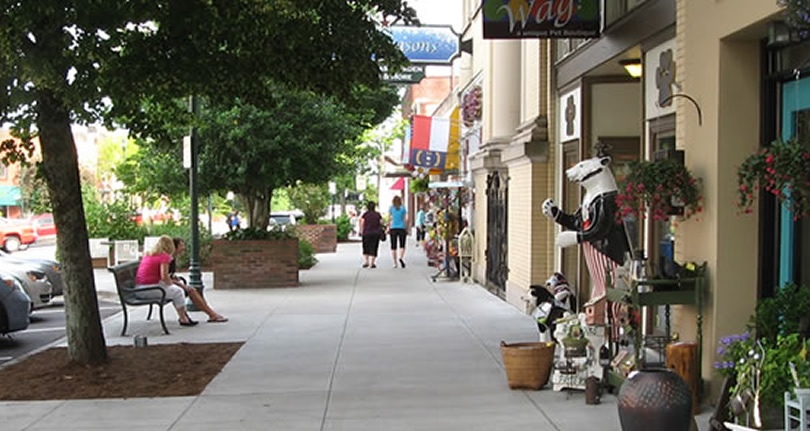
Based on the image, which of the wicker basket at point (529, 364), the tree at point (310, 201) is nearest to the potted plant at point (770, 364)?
the wicker basket at point (529, 364)

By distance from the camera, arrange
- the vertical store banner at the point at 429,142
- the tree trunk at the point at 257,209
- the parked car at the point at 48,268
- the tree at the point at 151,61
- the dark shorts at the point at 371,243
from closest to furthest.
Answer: the tree at the point at 151,61 < the parked car at the point at 48,268 < the tree trunk at the point at 257,209 < the vertical store banner at the point at 429,142 < the dark shorts at the point at 371,243

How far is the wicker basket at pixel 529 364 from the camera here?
7.36 meters

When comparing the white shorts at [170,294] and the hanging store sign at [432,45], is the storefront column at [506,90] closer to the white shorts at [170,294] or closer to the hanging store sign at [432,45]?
the hanging store sign at [432,45]

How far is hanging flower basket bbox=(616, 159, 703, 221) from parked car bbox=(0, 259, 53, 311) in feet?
34.6

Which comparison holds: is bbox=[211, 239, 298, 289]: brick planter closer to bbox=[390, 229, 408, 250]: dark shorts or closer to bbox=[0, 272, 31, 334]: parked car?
bbox=[390, 229, 408, 250]: dark shorts

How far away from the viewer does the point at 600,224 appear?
7.43 meters

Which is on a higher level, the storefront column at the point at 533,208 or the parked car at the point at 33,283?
the storefront column at the point at 533,208

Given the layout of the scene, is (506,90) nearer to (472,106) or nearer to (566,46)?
(566,46)

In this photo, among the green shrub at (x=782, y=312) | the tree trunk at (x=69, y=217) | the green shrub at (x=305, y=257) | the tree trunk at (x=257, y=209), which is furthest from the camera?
the green shrub at (x=305, y=257)

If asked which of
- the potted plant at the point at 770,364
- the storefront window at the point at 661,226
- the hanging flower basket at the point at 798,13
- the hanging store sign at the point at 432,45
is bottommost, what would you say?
the potted plant at the point at 770,364

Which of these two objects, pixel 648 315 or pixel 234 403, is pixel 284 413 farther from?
pixel 648 315

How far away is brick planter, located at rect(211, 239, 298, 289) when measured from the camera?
16.8m

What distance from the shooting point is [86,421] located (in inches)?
264

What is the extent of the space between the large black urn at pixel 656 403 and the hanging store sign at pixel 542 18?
5624mm
